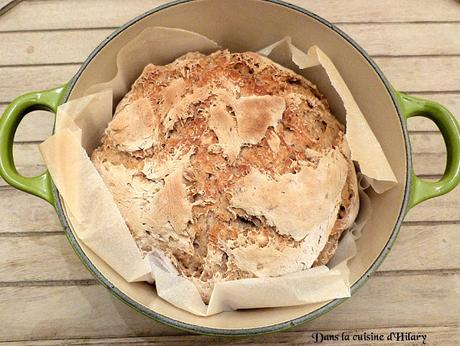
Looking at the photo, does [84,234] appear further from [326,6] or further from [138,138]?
[326,6]

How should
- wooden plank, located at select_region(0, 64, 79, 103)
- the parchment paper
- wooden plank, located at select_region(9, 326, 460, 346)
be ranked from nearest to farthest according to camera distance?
the parchment paper, wooden plank, located at select_region(9, 326, 460, 346), wooden plank, located at select_region(0, 64, 79, 103)

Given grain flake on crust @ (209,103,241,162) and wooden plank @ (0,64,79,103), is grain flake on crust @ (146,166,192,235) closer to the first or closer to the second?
grain flake on crust @ (209,103,241,162)

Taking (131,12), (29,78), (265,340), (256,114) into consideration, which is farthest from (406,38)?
(29,78)

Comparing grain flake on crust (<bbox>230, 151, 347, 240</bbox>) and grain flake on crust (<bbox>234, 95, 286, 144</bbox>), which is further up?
grain flake on crust (<bbox>234, 95, 286, 144</bbox>)

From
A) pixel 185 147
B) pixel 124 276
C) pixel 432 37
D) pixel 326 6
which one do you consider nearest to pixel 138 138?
pixel 185 147

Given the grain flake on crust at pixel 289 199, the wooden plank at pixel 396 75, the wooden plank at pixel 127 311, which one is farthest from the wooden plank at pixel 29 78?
the grain flake on crust at pixel 289 199

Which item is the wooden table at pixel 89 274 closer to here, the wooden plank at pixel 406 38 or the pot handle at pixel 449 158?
the wooden plank at pixel 406 38

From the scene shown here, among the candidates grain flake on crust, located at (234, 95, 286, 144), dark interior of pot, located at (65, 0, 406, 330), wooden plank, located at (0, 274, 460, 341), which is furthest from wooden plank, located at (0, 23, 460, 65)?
wooden plank, located at (0, 274, 460, 341)
